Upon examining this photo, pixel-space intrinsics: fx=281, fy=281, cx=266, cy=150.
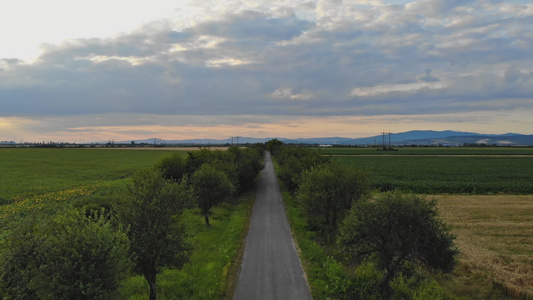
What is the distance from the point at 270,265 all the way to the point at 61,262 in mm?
14572

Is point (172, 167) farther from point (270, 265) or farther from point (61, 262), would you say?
point (61, 262)


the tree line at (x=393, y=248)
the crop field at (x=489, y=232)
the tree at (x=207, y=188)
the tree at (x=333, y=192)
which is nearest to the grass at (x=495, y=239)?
the crop field at (x=489, y=232)

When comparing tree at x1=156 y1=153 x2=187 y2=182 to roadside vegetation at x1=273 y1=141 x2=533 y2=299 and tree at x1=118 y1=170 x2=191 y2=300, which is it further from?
tree at x1=118 y1=170 x2=191 y2=300

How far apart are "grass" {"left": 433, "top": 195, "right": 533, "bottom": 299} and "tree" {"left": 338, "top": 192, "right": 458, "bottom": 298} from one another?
5.14 metres

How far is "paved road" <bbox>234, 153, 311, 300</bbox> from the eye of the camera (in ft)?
58.3

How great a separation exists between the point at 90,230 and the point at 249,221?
81.6 ft

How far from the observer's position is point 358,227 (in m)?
17.5

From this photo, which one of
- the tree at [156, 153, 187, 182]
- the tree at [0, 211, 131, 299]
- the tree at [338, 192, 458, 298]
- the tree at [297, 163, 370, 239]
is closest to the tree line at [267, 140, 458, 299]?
the tree at [338, 192, 458, 298]

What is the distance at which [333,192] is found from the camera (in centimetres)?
2858

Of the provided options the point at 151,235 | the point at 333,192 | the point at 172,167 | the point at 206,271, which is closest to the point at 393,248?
the point at 333,192

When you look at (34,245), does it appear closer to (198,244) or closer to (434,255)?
(198,244)

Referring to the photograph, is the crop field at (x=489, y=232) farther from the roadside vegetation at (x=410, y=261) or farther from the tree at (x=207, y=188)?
the tree at (x=207, y=188)

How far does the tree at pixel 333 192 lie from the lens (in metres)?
28.8

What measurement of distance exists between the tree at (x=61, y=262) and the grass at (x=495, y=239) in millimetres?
21160
